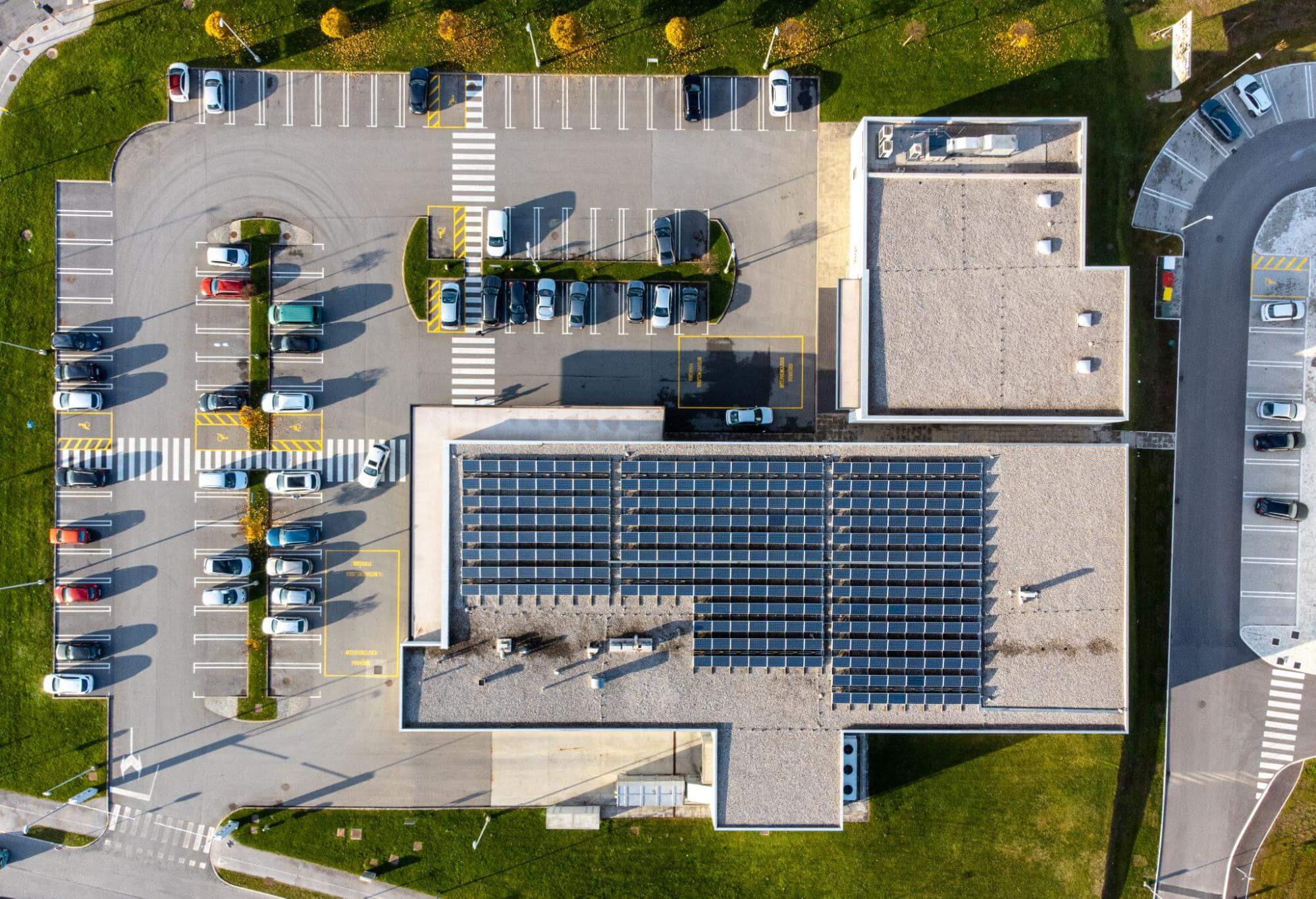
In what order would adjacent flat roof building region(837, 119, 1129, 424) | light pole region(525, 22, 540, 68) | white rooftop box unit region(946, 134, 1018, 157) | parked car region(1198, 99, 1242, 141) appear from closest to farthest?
white rooftop box unit region(946, 134, 1018, 157), adjacent flat roof building region(837, 119, 1129, 424), parked car region(1198, 99, 1242, 141), light pole region(525, 22, 540, 68)

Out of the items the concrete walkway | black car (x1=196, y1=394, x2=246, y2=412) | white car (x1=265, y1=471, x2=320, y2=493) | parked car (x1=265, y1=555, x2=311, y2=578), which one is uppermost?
the concrete walkway

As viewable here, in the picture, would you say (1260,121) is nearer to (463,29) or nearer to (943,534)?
(943,534)

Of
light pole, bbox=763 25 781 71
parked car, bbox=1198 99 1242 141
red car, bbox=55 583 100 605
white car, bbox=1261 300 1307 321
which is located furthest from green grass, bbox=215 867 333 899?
parked car, bbox=1198 99 1242 141

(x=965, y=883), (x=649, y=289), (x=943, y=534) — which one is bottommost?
(x=965, y=883)

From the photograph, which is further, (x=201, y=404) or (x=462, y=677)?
(x=201, y=404)

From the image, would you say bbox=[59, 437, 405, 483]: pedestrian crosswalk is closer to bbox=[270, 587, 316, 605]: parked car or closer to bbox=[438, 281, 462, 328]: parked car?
bbox=[270, 587, 316, 605]: parked car

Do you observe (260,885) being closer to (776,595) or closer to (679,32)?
(776,595)

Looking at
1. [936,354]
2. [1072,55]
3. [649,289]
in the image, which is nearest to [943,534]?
[936,354]
